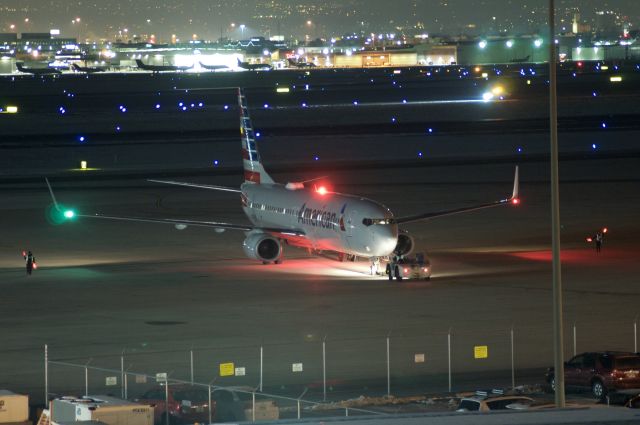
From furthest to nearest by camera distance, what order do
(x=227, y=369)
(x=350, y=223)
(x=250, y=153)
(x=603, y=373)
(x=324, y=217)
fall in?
(x=250, y=153)
(x=324, y=217)
(x=350, y=223)
(x=227, y=369)
(x=603, y=373)

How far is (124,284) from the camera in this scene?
54.6m

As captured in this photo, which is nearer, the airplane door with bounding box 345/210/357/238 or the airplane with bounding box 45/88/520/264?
the airplane with bounding box 45/88/520/264

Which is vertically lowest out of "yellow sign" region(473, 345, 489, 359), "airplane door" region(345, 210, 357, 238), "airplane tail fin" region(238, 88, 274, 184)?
"yellow sign" region(473, 345, 489, 359)

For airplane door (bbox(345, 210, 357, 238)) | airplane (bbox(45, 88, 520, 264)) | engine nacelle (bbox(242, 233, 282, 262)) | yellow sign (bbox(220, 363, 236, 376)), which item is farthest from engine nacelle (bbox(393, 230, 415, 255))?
yellow sign (bbox(220, 363, 236, 376))

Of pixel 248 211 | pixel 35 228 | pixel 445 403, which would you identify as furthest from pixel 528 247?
pixel 445 403

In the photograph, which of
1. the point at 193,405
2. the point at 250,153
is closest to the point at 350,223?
the point at 250,153

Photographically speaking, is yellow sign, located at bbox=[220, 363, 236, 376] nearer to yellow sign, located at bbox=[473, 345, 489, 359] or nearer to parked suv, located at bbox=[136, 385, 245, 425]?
parked suv, located at bbox=[136, 385, 245, 425]

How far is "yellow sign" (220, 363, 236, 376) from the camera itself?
34.5 metres

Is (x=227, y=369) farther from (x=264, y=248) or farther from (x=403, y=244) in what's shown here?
(x=264, y=248)

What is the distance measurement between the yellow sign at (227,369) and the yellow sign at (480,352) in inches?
286

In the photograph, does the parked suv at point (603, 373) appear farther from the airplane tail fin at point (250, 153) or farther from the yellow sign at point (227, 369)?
the airplane tail fin at point (250, 153)

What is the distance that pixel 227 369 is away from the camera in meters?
34.9

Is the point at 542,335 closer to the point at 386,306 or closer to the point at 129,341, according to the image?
the point at 386,306

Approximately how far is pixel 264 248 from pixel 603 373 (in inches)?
1095
